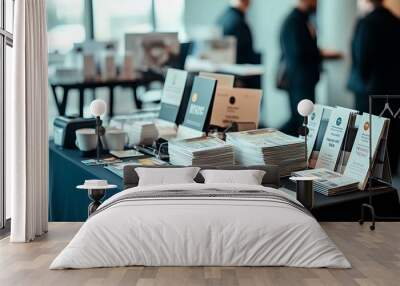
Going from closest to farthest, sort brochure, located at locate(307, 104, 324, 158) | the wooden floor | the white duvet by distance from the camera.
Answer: the wooden floor
the white duvet
brochure, located at locate(307, 104, 324, 158)

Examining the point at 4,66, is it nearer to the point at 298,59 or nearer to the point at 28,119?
the point at 28,119

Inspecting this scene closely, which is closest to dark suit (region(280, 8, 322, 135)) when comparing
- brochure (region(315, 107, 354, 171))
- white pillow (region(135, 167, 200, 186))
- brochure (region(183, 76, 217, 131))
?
brochure (region(315, 107, 354, 171))

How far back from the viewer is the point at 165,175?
233 inches

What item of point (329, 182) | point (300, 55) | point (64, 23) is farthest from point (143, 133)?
point (329, 182)

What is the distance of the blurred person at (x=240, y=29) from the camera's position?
277 inches

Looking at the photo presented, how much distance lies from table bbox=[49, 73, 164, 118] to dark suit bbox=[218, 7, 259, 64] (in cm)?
80

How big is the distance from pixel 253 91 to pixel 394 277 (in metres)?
2.66

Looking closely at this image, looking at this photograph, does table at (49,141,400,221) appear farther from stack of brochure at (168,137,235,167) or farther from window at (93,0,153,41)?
window at (93,0,153,41)

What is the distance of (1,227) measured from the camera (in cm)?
616

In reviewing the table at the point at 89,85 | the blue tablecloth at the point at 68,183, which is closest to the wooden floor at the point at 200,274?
the blue tablecloth at the point at 68,183

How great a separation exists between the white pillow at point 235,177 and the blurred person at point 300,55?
4.22ft

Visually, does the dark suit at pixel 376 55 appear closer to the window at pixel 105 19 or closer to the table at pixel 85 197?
the table at pixel 85 197

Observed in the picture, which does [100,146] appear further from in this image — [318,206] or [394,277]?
[394,277]

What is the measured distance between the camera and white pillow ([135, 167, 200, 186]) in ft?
19.2
